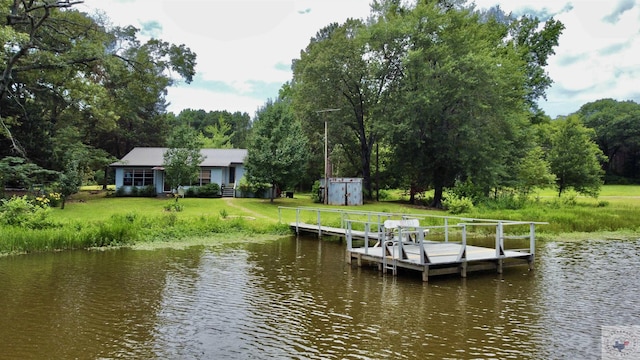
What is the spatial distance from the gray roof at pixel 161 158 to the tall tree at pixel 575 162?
30393 mm

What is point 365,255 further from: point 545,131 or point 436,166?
point 545,131

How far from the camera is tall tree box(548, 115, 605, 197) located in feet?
143

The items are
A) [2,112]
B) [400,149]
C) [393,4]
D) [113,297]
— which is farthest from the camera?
[393,4]

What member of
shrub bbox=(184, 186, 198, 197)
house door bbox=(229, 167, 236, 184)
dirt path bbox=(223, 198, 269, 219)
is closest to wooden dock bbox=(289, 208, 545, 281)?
dirt path bbox=(223, 198, 269, 219)

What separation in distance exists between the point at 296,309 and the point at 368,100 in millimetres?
33918

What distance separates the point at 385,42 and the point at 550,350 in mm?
33617

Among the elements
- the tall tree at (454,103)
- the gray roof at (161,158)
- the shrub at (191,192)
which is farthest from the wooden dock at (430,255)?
the gray roof at (161,158)

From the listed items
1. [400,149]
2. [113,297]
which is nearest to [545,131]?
[400,149]

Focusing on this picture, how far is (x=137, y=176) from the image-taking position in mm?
41156

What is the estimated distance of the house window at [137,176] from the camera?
1618 inches

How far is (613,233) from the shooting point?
24219 mm

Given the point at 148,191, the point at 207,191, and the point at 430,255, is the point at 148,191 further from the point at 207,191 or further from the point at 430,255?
the point at 430,255

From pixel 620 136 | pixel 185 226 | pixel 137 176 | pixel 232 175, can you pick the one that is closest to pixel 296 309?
pixel 185 226

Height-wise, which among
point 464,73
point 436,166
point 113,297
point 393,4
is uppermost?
point 393,4
